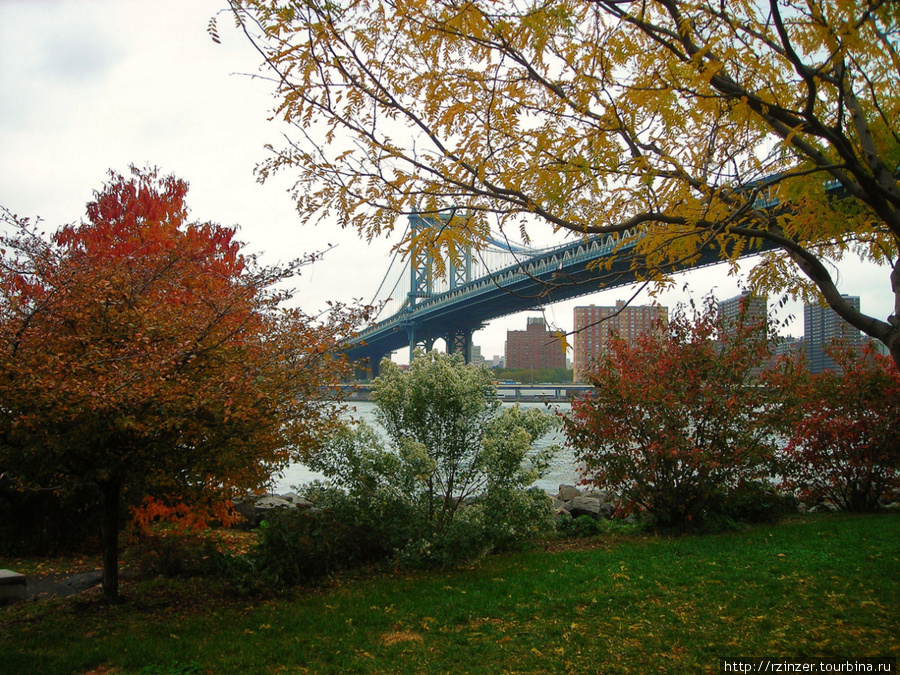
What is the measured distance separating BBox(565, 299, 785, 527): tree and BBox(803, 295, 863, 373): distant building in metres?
1.72

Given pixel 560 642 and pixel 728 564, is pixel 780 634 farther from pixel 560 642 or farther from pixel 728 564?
pixel 728 564

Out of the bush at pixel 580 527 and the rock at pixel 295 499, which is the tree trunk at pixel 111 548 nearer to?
the rock at pixel 295 499

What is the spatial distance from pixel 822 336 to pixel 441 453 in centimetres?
617

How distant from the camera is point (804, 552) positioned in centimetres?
557

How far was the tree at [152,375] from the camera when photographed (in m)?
3.71

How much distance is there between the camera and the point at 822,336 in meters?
8.97

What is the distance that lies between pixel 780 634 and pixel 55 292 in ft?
15.2

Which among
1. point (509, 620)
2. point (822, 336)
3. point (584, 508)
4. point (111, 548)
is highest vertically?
point (822, 336)

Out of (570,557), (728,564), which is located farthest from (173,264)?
(728,564)

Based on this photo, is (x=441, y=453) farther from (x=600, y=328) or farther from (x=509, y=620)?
(x=600, y=328)

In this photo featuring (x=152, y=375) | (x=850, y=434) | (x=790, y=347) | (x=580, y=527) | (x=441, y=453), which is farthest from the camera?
(x=790, y=347)

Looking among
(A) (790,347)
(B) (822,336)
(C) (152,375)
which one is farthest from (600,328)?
(C) (152,375)

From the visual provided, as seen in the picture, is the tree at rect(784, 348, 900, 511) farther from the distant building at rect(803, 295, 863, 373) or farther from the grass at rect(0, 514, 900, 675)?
the grass at rect(0, 514, 900, 675)

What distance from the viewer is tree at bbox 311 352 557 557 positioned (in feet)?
19.0
